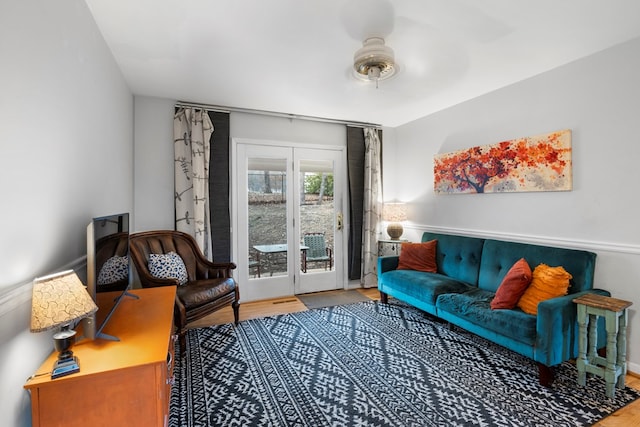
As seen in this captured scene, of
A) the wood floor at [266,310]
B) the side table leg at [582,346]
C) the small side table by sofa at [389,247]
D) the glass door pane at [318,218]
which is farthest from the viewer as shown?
the glass door pane at [318,218]

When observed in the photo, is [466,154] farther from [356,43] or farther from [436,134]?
[356,43]

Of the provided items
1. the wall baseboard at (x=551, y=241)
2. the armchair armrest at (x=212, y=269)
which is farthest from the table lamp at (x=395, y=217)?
the armchair armrest at (x=212, y=269)

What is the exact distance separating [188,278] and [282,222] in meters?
1.42

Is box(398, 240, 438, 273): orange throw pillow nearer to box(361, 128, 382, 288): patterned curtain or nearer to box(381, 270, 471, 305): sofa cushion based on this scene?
box(381, 270, 471, 305): sofa cushion

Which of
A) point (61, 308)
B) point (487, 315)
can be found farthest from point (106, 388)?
point (487, 315)

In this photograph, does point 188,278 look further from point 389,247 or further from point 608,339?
point 608,339

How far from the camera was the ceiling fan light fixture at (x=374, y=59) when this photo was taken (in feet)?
7.20

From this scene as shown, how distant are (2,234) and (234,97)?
2764 mm

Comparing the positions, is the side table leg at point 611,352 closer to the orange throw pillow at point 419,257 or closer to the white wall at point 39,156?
the orange throw pillow at point 419,257

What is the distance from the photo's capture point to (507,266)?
117 inches

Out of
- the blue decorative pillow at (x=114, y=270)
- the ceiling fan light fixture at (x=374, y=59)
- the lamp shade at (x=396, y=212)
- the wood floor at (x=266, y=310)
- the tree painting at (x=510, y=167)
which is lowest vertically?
the wood floor at (x=266, y=310)

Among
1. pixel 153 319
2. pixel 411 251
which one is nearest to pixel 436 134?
pixel 411 251

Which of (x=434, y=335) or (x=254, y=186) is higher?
(x=254, y=186)

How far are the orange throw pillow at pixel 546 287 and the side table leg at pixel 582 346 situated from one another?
21 centimetres
